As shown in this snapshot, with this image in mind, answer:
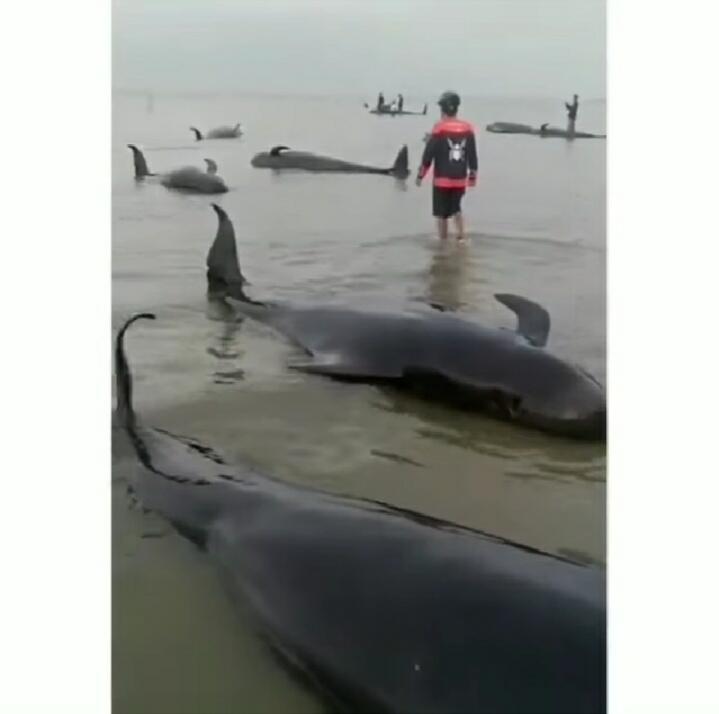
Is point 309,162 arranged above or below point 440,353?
above

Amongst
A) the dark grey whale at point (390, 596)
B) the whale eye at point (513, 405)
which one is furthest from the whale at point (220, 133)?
the whale eye at point (513, 405)

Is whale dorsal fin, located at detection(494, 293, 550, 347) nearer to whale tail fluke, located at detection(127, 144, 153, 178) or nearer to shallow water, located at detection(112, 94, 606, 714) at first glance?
shallow water, located at detection(112, 94, 606, 714)

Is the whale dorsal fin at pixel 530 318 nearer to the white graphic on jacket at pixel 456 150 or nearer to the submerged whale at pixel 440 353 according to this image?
the submerged whale at pixel 440 353

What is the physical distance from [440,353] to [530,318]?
0.46 feet

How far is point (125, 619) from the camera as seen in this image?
4.73 ft

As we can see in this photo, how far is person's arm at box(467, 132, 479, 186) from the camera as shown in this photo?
61.1 inches

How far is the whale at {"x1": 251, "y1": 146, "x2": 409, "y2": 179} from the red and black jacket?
0.11 ft

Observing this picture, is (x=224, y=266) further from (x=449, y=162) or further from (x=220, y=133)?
(x=449, y=162)

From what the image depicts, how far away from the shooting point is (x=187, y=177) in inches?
61.4

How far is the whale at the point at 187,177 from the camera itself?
1.53m

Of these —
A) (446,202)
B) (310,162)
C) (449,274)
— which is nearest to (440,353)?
(449,274)

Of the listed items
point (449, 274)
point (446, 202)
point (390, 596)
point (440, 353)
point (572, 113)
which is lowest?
point (390, 596)
